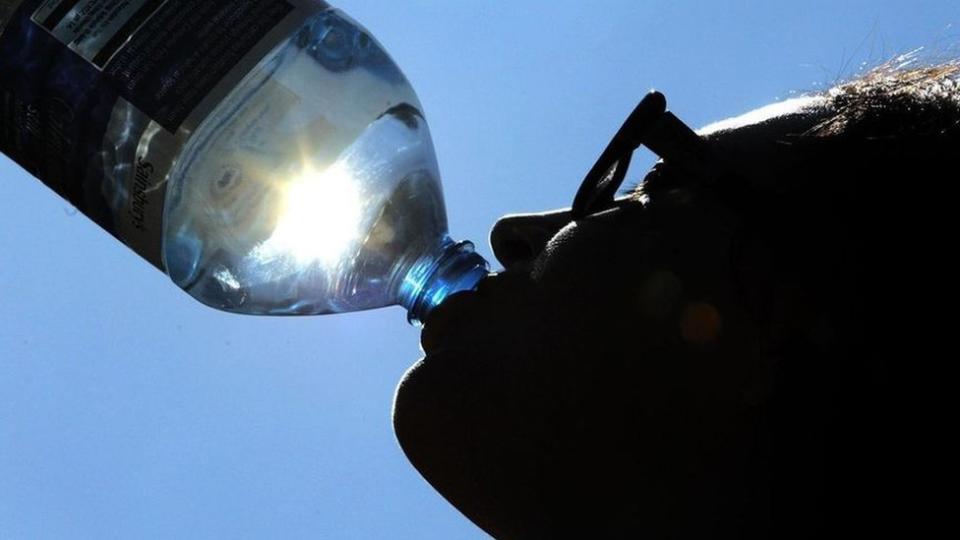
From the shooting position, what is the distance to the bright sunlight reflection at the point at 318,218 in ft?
4.82

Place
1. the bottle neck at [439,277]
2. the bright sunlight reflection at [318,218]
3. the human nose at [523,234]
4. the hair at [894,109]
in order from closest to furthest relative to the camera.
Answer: the hair at [894,109] < the human nose at [523,234] < the bottle neck at [439,277] < the bright sunlight reflection at [318,218]

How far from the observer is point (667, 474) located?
41.3 inches

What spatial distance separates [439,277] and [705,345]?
1.47 feet

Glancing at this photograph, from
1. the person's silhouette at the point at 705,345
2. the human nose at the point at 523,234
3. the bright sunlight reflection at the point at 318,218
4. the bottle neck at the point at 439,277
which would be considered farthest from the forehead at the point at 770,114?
the bright sunlight reflection at the point at 318,218

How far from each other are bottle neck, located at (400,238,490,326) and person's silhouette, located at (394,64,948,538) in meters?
0.14

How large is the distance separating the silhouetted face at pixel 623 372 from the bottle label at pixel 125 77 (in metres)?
0.41

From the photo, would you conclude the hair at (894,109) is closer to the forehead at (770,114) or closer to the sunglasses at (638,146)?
the forehead at (770,114)

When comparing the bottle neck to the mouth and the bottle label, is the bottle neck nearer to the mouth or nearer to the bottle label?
the mouth

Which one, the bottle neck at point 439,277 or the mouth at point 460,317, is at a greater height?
the bottle neck at point 439,277

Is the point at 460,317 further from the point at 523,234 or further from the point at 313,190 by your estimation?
the point at 313,190

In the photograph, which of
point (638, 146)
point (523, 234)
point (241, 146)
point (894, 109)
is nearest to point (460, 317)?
point (523, 234)

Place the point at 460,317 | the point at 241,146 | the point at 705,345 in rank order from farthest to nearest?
the point at 241,146, the point at 460,317, the point at 705,345

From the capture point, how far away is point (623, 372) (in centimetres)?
107

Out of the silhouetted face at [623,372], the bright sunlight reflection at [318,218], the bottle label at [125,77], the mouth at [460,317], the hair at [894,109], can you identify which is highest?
the bottle label at [125,77]
